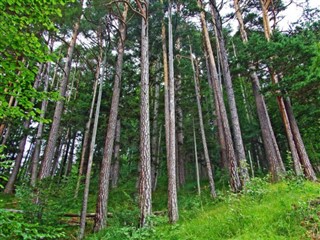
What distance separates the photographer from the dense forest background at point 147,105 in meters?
3.24

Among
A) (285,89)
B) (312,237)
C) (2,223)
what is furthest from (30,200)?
(285,89)

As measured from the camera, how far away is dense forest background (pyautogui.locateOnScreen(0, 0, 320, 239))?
128 inches

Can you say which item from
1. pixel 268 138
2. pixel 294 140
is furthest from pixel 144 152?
pixel 294 140

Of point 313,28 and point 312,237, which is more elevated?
point 313,28

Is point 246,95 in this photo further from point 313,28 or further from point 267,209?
point 267,209

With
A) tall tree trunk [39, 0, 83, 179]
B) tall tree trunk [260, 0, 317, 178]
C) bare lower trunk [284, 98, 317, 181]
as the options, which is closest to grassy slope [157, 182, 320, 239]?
tall tree trunk [260, 0, 317, 178]

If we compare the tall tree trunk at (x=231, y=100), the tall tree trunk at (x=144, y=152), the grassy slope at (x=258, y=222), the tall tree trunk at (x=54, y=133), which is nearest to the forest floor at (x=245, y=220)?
the grassy slope at (x=258, y=222)

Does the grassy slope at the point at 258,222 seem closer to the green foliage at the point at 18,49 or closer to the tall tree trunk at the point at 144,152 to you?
the tall tree trunk at the point at 144,152

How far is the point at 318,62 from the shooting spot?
8.98 meters

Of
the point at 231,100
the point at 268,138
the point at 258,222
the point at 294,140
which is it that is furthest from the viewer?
the point at 268,138

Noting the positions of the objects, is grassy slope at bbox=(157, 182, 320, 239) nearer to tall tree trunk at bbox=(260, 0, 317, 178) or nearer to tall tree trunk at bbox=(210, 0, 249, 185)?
tall tree trunk at bbox=(210, 0, 249, 185)

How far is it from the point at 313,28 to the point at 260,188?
957 centimetres

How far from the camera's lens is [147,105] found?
24.6 ft

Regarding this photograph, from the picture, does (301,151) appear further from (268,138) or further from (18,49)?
(18,49)
